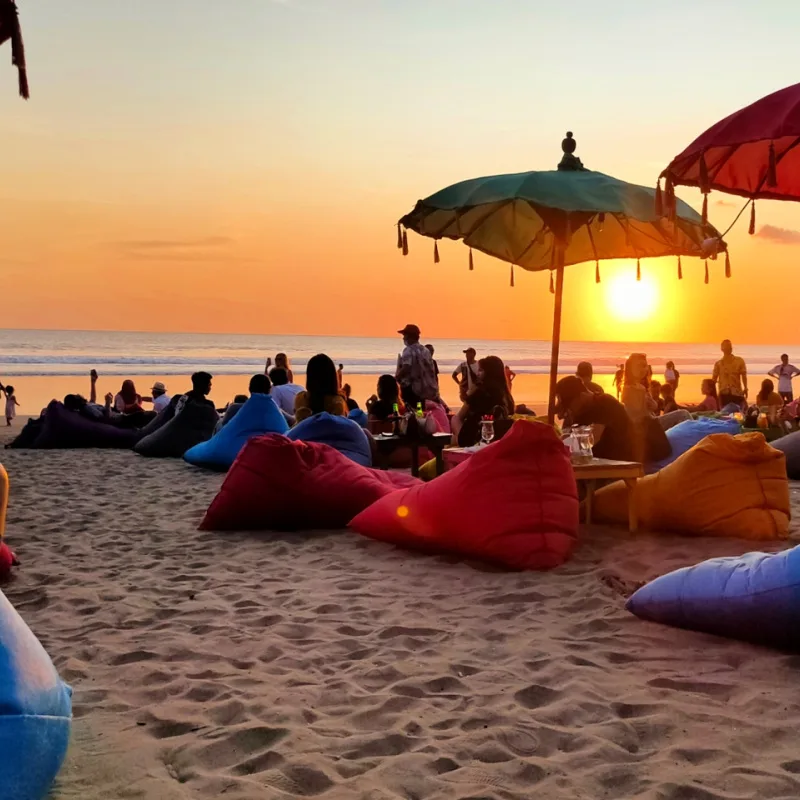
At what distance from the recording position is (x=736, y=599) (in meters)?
3.12

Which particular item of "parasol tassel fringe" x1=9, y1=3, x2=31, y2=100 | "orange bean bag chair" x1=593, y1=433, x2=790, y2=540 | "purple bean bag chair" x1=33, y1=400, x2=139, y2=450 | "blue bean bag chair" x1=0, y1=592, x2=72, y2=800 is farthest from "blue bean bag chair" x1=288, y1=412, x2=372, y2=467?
"blue bean bag chair" x1=0, y1=592, x2=72, y2=800

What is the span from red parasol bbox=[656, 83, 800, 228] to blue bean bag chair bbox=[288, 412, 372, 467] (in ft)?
9.72

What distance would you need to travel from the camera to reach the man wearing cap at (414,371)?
391 inches

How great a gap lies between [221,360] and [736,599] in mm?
34655

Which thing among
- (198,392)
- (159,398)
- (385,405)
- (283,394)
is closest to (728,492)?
(385,405)

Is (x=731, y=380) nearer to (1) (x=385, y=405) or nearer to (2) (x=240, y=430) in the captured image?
(1) (x=385, y=405)

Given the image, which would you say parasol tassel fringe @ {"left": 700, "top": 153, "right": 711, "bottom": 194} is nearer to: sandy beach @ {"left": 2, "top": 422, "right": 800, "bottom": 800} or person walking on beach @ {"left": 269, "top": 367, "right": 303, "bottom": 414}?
sandy beach @ {"left": 2, "top": 422, "right": 800, "bottom": 800}

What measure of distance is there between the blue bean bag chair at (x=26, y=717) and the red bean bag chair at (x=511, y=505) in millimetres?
2628

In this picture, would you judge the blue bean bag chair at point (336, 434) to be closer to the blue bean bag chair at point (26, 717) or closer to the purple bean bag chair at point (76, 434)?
the purple bean bag chair at point (76, 434)

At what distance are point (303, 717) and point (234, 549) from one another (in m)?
2.44

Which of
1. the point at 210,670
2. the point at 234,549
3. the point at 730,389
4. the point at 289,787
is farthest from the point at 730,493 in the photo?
the point at 730,389

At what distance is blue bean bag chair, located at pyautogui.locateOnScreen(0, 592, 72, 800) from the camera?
70.2 inches

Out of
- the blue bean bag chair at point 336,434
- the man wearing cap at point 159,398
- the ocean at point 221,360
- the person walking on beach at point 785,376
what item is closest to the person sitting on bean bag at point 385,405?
the blue bean bag chair at point 336,434

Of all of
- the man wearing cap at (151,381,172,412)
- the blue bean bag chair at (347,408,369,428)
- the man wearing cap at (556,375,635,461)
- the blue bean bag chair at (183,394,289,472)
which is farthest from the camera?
the man wearing cap at (151,381,172,412)
